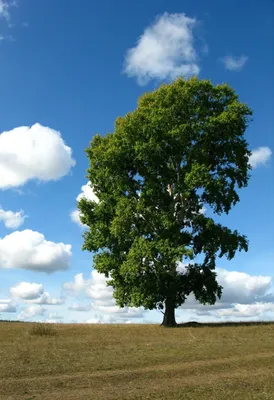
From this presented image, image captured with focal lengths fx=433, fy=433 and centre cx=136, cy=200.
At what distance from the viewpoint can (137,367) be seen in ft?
56.5

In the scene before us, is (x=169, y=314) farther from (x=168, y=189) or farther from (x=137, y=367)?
(x=137, y=367)

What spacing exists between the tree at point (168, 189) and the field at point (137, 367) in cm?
822

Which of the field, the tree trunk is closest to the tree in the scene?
the tree trunk

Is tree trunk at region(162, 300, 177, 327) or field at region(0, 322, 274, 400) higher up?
tree trunk at region(162, 300, 177, 327)

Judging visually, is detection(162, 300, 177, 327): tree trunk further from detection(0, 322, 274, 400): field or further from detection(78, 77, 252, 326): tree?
detection(0, 322, 274, 400): field

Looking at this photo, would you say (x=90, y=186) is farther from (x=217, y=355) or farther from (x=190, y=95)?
(x=217, y=355)

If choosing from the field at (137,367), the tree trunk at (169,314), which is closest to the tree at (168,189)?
the tree trunk at (169,314)

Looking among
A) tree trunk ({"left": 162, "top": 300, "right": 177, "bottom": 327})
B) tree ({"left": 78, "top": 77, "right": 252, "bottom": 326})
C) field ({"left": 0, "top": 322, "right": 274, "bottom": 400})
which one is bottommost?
field ({"left": 0, "top": 322, "right": 274, "bottom": 400})

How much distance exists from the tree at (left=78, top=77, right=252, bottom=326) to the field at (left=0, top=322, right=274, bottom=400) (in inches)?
323

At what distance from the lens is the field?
1363cm

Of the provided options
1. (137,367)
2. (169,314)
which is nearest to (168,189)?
(169,314)

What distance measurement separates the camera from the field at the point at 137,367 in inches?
537

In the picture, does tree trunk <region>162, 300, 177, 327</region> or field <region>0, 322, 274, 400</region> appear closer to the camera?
field <region>0, 322, 274, 400</region>

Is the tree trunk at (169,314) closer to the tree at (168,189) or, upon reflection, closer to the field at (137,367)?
the tree at (168,189)
